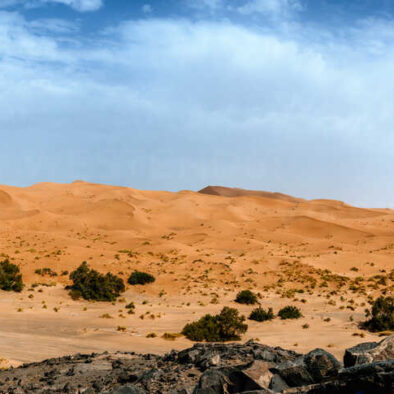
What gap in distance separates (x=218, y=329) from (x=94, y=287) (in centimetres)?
1032

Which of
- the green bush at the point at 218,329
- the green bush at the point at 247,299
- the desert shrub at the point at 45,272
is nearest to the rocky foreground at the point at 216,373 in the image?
the green bush at the point at 218,329

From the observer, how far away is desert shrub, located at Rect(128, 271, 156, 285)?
2762 centimetres

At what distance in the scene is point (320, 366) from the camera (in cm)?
766

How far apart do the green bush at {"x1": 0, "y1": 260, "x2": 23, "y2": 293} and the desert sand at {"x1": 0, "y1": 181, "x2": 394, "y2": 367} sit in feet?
1.83

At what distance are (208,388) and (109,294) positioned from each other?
17.9 meters

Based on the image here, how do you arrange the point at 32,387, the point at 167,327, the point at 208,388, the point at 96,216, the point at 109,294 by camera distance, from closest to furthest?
1. the point at 208,388
2. the point at 32,387
3. the point at 167,327
4. the point at 109,294
5. the point at 96,216

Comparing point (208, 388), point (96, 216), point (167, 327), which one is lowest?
point (167, 327)

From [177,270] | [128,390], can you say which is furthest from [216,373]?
[177,270]

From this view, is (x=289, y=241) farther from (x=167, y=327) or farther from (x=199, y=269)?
(x=167, y=327)

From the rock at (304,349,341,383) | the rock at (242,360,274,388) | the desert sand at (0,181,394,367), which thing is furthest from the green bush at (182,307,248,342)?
the rock at (242,360,274,388)

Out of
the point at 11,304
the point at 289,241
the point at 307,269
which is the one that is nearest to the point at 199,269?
the point at 307,269

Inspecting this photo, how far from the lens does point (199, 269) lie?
32.4 metres

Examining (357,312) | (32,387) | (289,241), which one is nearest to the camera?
(32,387)

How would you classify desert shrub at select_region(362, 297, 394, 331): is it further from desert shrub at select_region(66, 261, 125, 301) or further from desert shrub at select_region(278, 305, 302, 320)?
desert shrub at select_region(66, 261, 125, 301)
